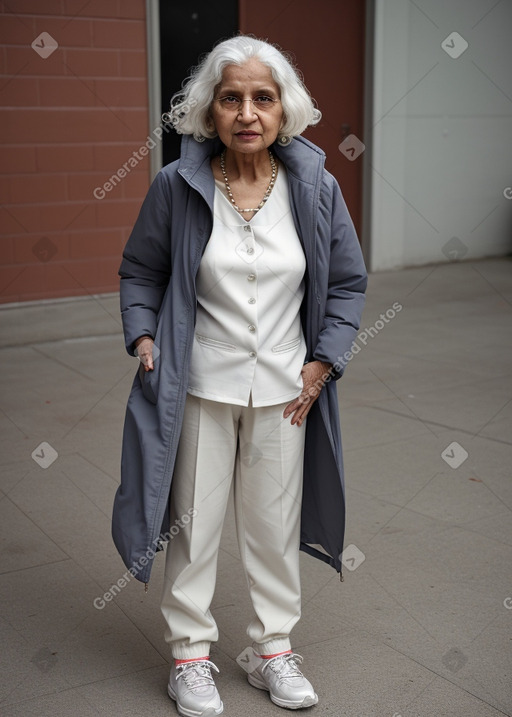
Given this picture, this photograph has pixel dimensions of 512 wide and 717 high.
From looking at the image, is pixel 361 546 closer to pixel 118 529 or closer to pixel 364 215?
pixel 118 529

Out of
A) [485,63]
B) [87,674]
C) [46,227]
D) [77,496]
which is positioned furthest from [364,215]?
[87,674]

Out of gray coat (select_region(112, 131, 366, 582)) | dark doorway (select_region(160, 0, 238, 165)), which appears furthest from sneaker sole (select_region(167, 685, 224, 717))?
dark doorway (select_region(160, 0, 238, 165))

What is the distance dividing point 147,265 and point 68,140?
5.85 meters

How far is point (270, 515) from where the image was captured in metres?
2.96

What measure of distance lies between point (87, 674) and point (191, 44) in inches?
286

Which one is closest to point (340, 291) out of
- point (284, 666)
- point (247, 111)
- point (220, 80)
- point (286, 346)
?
point (286, 346)

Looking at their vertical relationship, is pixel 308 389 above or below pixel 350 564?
above

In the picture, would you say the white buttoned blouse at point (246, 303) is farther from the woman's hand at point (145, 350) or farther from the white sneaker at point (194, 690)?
the white sneaker at point (194, 690)

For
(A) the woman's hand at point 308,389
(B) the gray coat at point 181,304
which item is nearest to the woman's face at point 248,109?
(B) the gray coat at point 181,304

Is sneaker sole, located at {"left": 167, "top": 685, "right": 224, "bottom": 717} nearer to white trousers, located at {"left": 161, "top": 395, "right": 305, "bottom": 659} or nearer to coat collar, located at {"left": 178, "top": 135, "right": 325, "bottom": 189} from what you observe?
white trousers, located at {"left": 161, "top": 395, "right": 305, "bottom": 659}

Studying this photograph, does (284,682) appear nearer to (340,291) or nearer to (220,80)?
(340,291)

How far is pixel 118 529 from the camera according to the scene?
114 inches

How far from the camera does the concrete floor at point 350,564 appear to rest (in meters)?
3.02

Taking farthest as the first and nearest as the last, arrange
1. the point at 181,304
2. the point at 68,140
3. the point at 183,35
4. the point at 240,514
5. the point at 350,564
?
1. the point at 183,35
2. the point at 68,140
3. the point at 350,564
4. the point at 240,514
5. the point at 181,304
